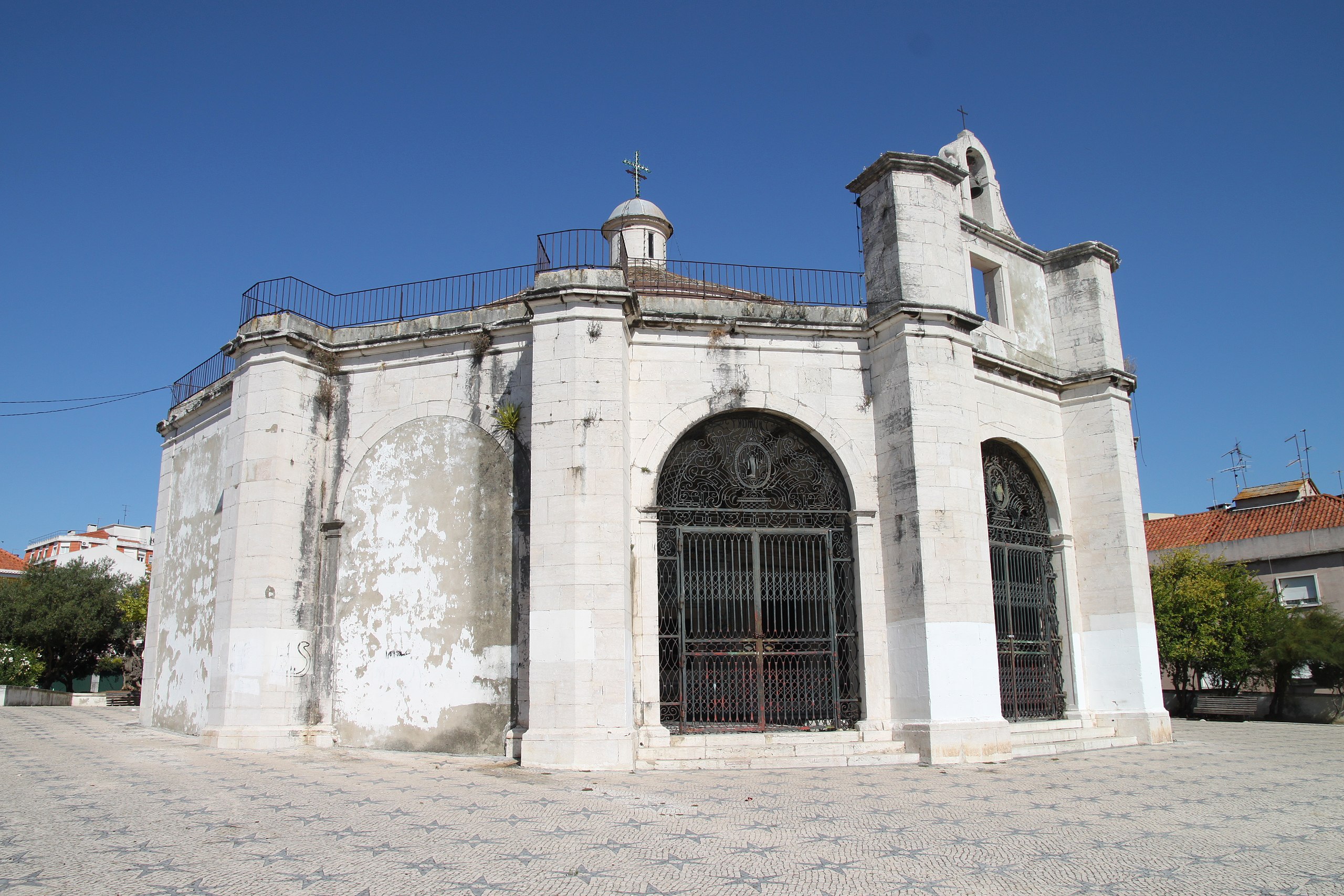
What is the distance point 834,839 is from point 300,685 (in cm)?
809

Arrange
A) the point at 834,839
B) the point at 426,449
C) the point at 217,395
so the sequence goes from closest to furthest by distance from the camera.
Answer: the point at 834,839 < the point at 426,449 < the point at 217,395

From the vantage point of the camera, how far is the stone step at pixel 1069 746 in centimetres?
1124

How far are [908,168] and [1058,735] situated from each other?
25.9 feet

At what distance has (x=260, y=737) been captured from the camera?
10969 mm

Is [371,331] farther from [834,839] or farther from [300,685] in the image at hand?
[834,839]

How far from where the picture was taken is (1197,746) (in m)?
12.0

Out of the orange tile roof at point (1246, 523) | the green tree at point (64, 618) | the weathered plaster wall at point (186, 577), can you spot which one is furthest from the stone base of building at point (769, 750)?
the green tree at point (64, 618)

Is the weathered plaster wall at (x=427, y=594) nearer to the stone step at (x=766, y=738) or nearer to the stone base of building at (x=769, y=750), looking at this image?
the stone base of building at (x=769, y=750)

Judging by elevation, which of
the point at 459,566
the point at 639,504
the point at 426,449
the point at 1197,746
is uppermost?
the point at 426,449

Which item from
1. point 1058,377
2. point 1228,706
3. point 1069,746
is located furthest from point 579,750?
point 1228,706

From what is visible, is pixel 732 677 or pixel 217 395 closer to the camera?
pixel 732 677

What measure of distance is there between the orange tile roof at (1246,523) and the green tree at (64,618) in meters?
36.1

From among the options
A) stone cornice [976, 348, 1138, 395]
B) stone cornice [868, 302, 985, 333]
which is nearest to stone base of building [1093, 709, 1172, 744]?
stone cornice [976, 348, 1138, 395]

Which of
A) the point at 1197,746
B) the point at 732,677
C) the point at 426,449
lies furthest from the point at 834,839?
the point at 1197,746
